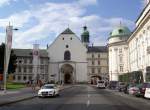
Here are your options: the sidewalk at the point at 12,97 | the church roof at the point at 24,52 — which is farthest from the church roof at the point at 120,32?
the sidewalk at the point at 12,97

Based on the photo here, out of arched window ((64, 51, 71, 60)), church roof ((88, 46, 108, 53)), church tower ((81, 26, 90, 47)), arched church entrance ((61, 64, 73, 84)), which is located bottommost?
arched church entrance ((61, 64, 73, 84))

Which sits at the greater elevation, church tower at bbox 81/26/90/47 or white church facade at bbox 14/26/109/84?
church tower at bbox 81/26/90/47

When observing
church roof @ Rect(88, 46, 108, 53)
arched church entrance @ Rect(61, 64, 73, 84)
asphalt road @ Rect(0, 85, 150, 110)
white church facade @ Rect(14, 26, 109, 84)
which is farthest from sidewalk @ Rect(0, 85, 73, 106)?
church roof @ Rect(88, 46, 108, 53)

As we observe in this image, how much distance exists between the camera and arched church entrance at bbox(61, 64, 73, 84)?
14482 cm

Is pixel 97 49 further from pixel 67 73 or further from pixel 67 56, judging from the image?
pixel 67 56

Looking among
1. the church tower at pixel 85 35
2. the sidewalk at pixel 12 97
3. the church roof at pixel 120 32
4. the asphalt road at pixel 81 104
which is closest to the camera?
the asphalt road at pixel 81 104

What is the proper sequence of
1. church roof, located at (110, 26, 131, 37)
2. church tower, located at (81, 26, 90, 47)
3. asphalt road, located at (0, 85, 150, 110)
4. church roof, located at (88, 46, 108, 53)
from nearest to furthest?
asphalt road, located at (0, 85, 150, 110), church roof, located at (110, 26, 131, 37), church tower, located at (81, 26, 90, 47), church roof, located at (88, 46, 108, 53)

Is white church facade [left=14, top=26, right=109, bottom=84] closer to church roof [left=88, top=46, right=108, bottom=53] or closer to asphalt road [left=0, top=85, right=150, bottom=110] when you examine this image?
church roof [left=88, top=46, right=108, bottom=53]

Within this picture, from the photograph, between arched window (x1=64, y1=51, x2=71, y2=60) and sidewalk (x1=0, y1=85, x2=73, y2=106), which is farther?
arched window (x1=64, y1=51, x2=71, y2=60)

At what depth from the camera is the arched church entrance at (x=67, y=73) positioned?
144825mm

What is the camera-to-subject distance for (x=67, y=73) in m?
147

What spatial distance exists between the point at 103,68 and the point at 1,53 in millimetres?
89244

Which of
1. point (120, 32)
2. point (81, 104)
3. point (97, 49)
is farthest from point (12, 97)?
point (97, 49)

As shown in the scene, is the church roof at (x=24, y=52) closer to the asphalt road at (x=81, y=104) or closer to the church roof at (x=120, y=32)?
the church roof at (x=120, y=32)
